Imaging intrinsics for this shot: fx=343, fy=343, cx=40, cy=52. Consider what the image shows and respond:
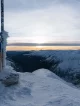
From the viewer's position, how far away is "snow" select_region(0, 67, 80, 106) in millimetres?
16734

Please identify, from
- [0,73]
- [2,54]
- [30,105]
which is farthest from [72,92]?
[2,54]

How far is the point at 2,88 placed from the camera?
19312 mm

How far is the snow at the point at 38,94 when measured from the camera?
54.9 ft

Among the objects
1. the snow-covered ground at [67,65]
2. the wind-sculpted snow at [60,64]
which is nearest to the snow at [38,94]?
the snow-covered ground at [67,65]

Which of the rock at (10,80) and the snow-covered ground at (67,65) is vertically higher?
the rock at (10,80)

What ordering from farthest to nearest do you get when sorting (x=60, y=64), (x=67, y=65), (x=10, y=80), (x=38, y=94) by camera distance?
(x=60, y=64) → (x=67, y=65) → (x=10, y=80) → (x=38, y=94)

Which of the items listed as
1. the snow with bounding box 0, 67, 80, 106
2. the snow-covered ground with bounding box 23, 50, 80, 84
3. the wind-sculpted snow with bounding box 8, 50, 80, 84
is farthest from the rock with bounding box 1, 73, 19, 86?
the wind-sculpted snow with bounding box 8, 50, 80, 84

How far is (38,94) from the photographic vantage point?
18812mm

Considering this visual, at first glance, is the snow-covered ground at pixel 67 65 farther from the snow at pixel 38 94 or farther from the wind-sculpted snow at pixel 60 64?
the snow at pixel 38 94

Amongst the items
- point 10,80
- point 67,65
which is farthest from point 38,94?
point 67,65

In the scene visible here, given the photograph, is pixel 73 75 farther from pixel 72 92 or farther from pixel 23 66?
pixel 72 92

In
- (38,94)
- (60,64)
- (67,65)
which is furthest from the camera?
(60,64)

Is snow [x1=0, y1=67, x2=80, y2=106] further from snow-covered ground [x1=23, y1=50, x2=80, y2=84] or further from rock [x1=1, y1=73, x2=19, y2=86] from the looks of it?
snow-covered ground [x1=23, y1=50, x2=80, y2=84]

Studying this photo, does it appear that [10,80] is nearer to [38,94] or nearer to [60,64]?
[38,94]
